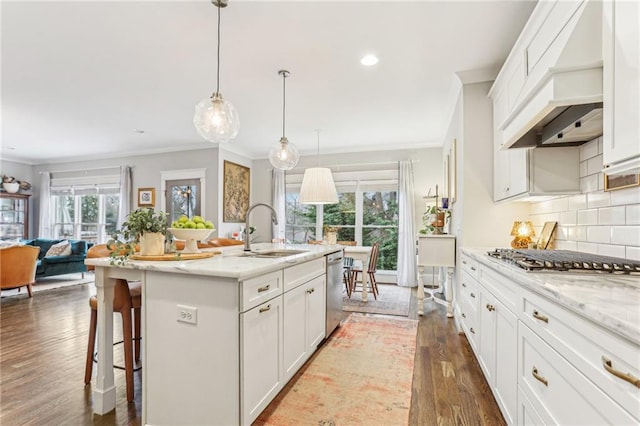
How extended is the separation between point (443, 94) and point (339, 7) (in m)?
2.01

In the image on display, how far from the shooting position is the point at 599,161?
78.0 inches

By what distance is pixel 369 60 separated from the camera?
9.80ft

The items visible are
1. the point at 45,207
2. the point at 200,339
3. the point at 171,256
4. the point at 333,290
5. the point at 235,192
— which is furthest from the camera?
the point at 45,207

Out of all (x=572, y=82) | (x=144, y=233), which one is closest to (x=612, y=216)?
(x=572, y=82)

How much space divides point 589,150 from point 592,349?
1738 millimetres

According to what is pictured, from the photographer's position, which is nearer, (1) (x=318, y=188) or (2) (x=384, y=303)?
(1) (x=318, y=188)

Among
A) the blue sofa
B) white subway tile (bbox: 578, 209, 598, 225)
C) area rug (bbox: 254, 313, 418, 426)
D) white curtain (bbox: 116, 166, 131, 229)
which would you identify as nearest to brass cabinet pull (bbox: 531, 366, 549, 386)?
area rug (bbox: 254, 313, 418, 426)

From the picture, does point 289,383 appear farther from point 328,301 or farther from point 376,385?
point 328,301

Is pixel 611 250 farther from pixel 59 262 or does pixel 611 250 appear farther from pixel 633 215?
pixel 59 262

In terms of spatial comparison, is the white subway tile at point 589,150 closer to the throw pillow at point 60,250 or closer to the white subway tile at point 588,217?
the white subway tile at point 588,217

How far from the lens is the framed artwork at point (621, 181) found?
A: 161cm

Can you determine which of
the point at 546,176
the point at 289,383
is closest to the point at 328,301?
the point at 289,383

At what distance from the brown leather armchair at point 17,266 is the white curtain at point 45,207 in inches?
143

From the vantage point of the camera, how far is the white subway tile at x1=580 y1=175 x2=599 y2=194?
202 cm
